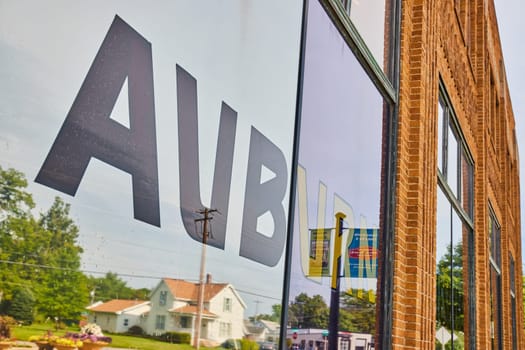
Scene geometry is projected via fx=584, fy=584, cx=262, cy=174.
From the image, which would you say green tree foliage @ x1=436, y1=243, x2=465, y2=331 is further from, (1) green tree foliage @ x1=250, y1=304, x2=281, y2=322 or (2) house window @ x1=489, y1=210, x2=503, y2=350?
(2) house window @ x1=489, y1=210, x2=503, y2=350

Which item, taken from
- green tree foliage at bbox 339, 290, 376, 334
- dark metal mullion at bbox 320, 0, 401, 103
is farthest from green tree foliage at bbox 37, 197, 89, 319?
dark metal mullion at bbox 320, 0, 401, 103

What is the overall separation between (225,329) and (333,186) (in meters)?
1.82

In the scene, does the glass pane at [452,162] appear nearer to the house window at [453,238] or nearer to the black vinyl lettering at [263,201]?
the house window at [453,238]

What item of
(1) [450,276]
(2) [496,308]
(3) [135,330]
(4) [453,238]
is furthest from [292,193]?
(2) [496,308]

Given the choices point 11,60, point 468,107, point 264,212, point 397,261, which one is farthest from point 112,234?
point 468,107

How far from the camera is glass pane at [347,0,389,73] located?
5.02 meters

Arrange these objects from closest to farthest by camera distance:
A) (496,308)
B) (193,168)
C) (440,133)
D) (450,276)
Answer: (193,168) < (440,133) < (450,276) < (496,308)

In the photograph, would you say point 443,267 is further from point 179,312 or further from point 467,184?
point 179,312

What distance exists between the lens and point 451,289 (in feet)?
27.0

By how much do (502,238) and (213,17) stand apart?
16917 millimetres

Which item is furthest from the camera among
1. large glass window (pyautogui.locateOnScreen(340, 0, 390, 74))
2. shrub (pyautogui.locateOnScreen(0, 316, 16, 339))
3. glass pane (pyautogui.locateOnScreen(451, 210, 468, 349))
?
glass pane (pyautogui.locateOnScreen(451, 210, 468, 349))

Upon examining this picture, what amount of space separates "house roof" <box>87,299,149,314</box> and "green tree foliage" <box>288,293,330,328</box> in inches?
56.4

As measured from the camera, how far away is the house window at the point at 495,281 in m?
14.1

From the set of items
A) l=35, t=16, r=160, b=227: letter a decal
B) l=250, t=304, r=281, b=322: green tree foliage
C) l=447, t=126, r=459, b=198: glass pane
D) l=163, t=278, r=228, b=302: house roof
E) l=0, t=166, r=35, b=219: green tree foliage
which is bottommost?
l=250, t=304, r=281, b=322: green tree foliage
